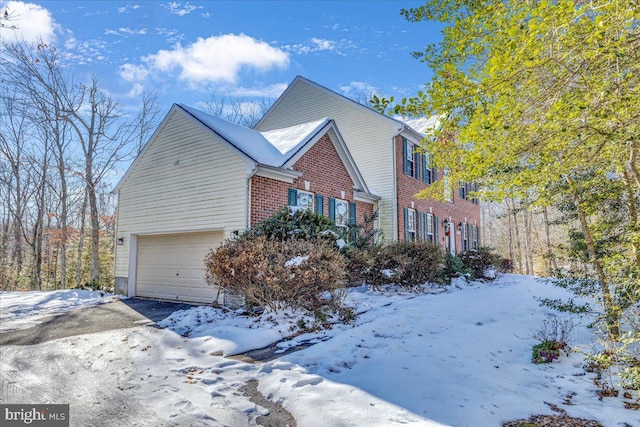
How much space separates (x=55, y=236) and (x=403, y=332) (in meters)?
21.1

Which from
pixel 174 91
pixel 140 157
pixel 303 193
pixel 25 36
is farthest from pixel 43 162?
pixel 303 193

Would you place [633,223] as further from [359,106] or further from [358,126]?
[359,106]

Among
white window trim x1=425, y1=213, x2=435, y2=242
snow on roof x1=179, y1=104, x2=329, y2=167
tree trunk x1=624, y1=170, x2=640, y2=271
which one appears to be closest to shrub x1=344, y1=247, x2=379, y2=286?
snow on roof x1=179, y1=104, x2=329, y2=167

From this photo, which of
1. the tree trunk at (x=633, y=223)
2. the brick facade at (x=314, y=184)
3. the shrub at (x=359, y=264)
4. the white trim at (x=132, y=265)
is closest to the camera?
the tree trunk at (x=633, y=223)

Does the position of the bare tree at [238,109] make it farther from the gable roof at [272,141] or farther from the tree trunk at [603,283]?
the tree trunk at [603,283]

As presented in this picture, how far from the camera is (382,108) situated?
4.46 metres

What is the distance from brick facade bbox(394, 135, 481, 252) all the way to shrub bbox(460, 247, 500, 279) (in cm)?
186

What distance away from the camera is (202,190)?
10773 millimetres

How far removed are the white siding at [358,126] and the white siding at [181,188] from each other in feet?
24.6

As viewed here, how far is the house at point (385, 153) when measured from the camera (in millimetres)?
15594

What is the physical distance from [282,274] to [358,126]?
36.8ft

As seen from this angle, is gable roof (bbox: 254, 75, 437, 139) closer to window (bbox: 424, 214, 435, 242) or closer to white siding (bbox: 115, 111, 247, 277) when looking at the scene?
window (bbox: 424, 214, 435, 242)

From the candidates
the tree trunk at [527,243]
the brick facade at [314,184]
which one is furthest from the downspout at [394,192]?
the tree trunk at [527,243]

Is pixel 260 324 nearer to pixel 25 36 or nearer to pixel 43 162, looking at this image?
pixel 25 36
